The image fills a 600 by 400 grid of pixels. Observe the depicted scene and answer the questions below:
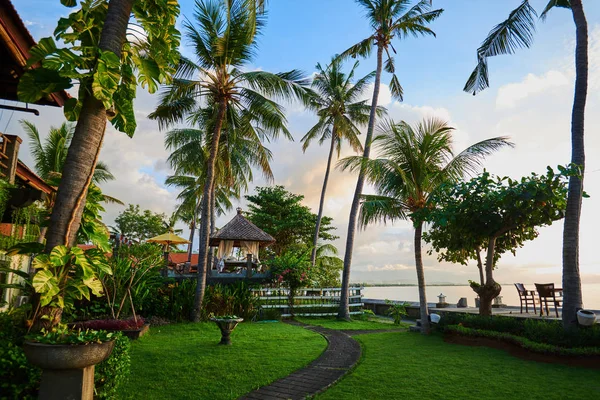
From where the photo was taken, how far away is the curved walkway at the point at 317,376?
4945 millimetres

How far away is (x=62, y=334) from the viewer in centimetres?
342

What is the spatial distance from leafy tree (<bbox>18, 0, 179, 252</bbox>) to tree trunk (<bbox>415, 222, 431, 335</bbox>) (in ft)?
26.0

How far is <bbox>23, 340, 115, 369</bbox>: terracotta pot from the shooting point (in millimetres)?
3129

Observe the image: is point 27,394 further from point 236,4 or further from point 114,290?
point 236,4

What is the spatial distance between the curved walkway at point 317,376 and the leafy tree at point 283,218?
17393 mm

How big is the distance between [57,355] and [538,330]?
26.8 ft

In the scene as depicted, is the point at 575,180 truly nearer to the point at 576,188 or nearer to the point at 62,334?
the point at 576,188

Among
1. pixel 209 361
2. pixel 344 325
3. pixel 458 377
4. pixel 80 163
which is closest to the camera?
pixel 80 163

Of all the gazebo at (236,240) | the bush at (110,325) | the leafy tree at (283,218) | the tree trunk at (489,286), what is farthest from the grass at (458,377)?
the leafy tree at (283,218)

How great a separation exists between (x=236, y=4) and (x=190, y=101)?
3.54 metres

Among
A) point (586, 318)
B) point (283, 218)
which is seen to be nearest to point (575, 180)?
point (586, 318)

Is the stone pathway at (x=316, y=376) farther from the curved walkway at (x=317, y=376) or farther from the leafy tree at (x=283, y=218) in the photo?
the leafy tree at (x=283, y=218)

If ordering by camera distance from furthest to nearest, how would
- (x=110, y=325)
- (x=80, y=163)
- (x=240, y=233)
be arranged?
(x=240, y=233), (x=110, y=325), (x=80, y=163)

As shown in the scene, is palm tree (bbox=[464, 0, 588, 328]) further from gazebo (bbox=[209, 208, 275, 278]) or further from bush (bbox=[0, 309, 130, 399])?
gazebo (bbox=[209, 208, 275, 278])
